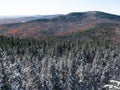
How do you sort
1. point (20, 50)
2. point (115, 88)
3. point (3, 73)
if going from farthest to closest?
point (20, 50) < point (3, 73) < point (115, 88)

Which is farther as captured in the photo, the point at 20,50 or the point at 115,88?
the point at 20,50

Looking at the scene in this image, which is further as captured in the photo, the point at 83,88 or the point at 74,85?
the point at 83,88

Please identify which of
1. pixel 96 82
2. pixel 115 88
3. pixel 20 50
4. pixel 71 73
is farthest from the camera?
pixel 20 50

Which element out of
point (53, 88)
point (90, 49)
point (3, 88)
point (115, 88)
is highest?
point (115, 88)

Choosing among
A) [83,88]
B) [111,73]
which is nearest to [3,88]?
[83,88]

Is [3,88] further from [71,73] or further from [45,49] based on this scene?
[45,49]

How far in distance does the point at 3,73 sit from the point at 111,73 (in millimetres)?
75263

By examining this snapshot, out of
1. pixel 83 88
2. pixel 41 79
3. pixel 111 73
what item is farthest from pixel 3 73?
pixel 111 73

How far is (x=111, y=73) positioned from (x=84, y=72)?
71.3 feet

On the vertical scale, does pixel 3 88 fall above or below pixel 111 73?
above

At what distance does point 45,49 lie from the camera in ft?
547

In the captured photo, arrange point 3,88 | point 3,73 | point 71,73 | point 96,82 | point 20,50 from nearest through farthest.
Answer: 1. point 3,88
2. point 3,73
3. point 71,73
4. point 96,82
5. point 20,50

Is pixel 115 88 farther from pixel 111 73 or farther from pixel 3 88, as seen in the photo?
pixel 111 73

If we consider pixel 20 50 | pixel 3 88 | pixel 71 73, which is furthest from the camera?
pixel 20 50
